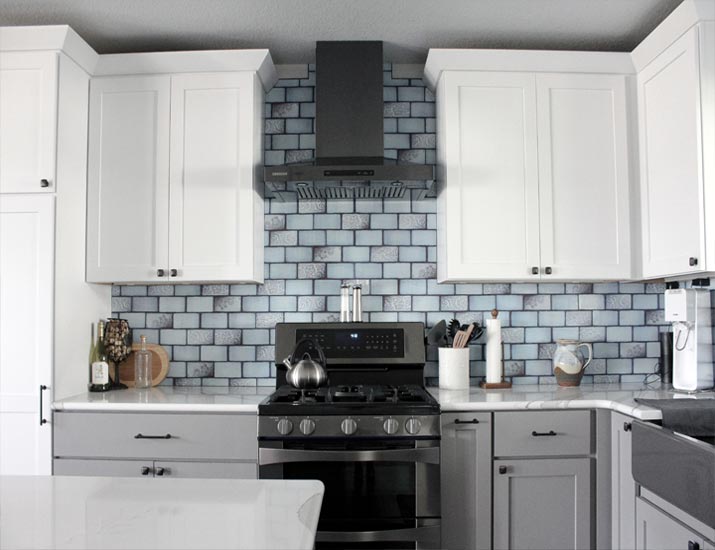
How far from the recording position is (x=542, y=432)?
278 cm

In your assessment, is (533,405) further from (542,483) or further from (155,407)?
(155,407)

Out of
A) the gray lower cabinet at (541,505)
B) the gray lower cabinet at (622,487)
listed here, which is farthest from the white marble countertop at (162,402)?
the gray lower cabinet at (622,487)

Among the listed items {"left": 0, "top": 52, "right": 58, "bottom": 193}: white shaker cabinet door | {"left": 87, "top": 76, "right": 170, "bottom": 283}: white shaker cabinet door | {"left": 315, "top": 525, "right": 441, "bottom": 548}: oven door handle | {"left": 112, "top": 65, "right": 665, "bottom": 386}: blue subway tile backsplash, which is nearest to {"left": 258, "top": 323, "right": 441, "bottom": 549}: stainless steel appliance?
{"left": 315, "top": 525, "right": 441, "bottom": 548}: oven door handle

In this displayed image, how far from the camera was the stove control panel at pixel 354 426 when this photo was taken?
264 cm

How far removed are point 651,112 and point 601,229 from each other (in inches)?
22.1

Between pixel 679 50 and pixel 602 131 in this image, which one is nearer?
pixel 679 50

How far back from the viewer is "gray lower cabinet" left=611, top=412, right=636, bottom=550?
2594mm

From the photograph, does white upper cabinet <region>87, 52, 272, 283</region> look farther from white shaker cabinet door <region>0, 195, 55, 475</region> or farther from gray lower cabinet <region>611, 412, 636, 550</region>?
gray lower cabinet <region>611, 412, 636, 550</region>

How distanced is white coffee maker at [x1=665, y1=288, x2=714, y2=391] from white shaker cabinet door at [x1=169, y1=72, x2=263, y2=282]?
76.1 inches

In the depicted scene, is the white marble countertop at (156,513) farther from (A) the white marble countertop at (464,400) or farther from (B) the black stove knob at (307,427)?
(A) the white marble countertop at (464,400)

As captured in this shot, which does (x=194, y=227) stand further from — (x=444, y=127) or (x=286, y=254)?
(x=444, y=127)

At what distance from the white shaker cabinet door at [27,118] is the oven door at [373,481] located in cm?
153

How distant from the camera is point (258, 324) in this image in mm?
3441

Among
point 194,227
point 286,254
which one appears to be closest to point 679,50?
point 286,254
